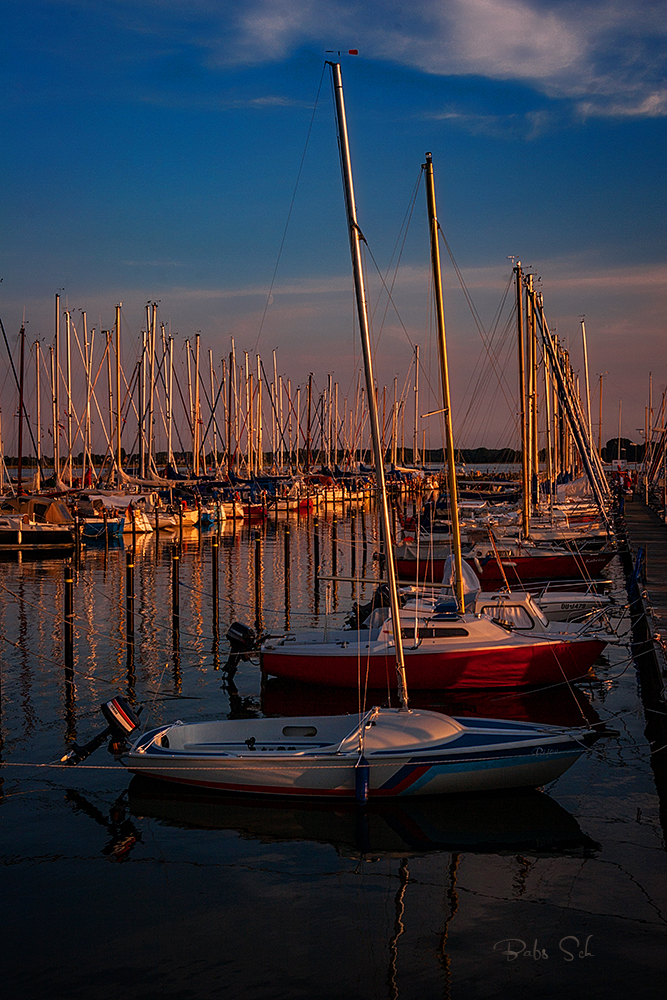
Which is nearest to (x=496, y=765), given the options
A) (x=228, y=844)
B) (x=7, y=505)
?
(x=228, y=844)

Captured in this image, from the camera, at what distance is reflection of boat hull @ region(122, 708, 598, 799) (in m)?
13.1

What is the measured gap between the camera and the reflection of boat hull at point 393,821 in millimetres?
12258

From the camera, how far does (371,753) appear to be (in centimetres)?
1306

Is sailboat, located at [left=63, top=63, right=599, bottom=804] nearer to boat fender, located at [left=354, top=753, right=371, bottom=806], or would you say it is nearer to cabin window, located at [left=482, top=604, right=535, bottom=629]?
boat fender, located at [left=354, top=753, right=371, bottom=806]

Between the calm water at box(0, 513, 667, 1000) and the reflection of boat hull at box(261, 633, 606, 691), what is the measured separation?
3.49 ft

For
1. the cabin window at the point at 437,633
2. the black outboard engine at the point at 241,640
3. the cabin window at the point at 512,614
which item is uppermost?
the cabin window at the point at 512,614

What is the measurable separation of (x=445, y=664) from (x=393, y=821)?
6538 mm

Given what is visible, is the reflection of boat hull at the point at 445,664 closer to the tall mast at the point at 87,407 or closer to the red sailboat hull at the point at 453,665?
the red sailboat hull at the point at 453,665

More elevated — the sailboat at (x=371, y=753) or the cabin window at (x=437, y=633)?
the cabin window at (x=437, y=633)

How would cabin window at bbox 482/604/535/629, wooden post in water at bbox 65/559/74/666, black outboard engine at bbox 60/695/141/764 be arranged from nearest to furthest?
black outboard engine at bbox 60/695/141/764 < wooden post in water at bbox 65/559/74/666 < cabin window at bbox 482/604/535/629

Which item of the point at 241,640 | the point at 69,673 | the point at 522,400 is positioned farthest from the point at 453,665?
the point at 522,400

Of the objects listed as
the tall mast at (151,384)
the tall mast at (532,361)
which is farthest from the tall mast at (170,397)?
the tall mast at (532,361)

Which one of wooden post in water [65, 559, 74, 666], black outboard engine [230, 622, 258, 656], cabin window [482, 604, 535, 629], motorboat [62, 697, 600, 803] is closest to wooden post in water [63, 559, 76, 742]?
wooden post in water [65, 559, 74, 666]

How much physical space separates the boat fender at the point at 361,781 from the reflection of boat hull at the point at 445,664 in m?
5.92
